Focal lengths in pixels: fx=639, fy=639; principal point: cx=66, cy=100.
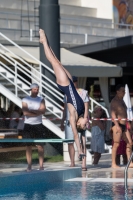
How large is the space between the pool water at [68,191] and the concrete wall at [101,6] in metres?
23.3

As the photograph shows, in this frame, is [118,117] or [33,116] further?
[118,117]

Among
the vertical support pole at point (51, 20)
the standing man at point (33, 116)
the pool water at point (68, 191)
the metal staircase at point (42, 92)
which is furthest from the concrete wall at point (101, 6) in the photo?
the pool water at point (68, 191)

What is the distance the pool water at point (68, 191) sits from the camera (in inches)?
364

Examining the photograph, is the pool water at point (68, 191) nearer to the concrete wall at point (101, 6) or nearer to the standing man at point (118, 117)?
the standing man at point (118, 117)

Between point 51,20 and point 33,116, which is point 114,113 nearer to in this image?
point 33,116

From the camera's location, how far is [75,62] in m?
21.2

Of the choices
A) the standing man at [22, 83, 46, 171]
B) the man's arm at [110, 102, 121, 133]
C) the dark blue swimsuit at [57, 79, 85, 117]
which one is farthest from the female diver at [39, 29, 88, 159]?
the man's arm at [110, 102, 121, 133]

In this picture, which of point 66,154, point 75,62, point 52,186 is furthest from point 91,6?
point 52,186

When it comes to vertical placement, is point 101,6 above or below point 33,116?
above

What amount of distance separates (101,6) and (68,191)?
80.6 feet

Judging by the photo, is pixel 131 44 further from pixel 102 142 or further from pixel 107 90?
pixel 102 142

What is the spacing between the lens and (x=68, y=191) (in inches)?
390

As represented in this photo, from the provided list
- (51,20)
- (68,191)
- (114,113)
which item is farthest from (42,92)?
(68,191)

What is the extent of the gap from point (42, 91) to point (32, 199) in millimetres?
8177
